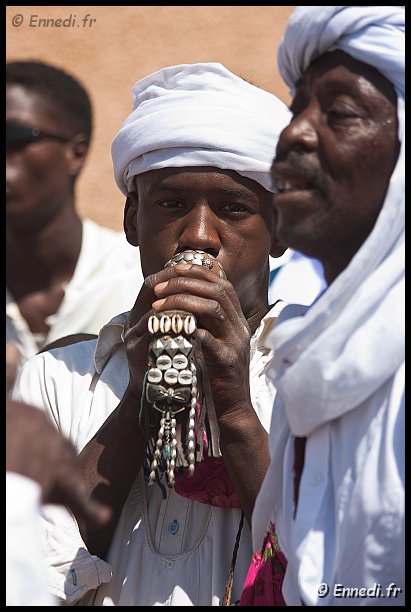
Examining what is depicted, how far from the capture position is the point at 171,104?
Result: 4270 millimetres

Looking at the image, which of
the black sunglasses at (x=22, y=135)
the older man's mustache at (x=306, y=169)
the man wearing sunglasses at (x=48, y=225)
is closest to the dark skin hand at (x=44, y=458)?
the older man's mustache at (x=306, y=169)

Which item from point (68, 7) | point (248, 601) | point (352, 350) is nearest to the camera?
point (352, 350)

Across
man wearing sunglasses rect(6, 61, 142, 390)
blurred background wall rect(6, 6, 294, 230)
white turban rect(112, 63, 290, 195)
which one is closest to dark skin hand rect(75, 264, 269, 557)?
white turban rect(112, 63, 290, 195)

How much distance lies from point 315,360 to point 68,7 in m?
5.73

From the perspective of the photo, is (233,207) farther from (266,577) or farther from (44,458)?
(44,458)

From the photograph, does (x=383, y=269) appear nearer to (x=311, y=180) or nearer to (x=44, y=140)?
(x=311, y=180)

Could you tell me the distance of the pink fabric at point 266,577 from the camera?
3.31 metres

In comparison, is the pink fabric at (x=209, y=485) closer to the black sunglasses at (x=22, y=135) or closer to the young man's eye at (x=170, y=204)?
the young man's eye at (x=170, y=204)

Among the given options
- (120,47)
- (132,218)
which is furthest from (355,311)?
(120,47)

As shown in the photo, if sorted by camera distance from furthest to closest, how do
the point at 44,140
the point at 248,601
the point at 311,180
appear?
the point at 44,140
the point at 248,601
the point at 311,180

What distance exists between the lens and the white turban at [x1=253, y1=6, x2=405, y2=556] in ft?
9.02

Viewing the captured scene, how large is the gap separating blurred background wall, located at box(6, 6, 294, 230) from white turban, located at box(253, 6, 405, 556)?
5198 millimetres

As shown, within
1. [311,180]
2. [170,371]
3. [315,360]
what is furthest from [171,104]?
[315,360]

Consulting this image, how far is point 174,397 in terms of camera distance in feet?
11.4
